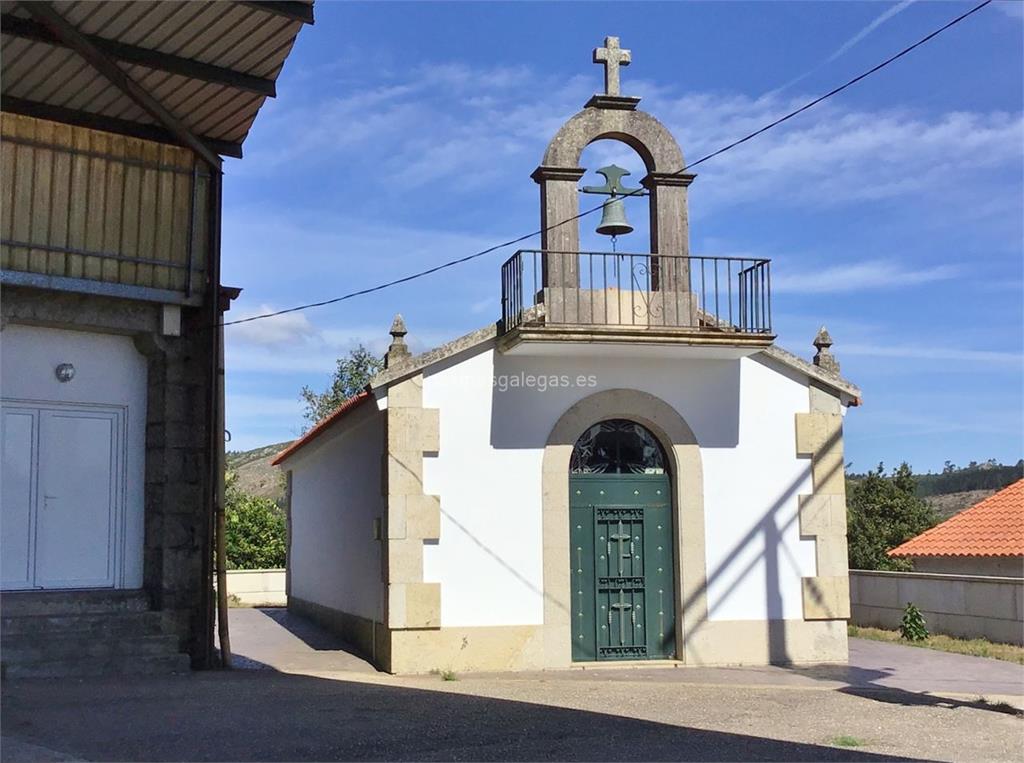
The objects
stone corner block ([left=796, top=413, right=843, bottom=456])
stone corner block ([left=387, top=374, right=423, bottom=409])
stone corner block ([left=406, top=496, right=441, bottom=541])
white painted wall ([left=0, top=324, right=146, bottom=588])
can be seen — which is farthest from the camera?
stone corner block ([left=796, top=413, right=843, bottom=456])

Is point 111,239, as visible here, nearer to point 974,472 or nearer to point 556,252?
point 556,252

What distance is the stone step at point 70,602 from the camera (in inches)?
435

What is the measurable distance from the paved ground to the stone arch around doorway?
642 mm

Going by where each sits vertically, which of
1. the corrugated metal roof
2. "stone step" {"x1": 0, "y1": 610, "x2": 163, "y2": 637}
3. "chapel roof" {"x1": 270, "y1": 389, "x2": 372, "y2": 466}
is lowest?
"stone step" {"x1": 0, "y1": 610, "x2": 163, "y2": 637}

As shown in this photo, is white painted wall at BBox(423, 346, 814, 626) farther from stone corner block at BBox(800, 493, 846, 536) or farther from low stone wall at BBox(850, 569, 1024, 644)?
low stone wall at BBox(850, 569, 1024, 644)

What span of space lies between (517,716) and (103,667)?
4580 millimetres

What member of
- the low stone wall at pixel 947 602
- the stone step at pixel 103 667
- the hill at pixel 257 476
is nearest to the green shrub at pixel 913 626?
the low stone wall at pixel 947 602

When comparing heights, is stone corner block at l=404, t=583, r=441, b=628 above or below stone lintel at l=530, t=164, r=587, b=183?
below

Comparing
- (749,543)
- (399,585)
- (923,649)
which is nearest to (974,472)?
(923,649)

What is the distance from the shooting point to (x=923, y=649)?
48.5 ft

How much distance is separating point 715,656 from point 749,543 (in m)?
1.36

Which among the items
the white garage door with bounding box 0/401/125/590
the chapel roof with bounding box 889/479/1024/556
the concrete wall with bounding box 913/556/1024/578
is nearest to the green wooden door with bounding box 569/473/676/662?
the white garage door with bounding box 0/401/125/590

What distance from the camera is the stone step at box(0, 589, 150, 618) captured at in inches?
435

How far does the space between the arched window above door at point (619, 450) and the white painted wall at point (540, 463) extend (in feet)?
1.59
